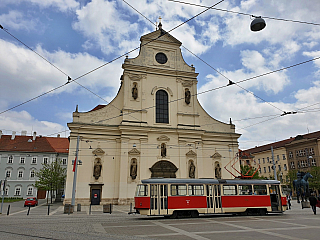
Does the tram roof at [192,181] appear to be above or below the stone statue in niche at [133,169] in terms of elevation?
below

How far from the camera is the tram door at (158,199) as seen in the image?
594 inches

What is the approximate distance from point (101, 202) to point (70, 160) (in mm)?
5342

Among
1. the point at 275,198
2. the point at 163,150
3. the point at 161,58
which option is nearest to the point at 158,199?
the point at 275,198

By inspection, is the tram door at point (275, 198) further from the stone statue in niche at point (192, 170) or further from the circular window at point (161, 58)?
the circular window at point (161, 58)

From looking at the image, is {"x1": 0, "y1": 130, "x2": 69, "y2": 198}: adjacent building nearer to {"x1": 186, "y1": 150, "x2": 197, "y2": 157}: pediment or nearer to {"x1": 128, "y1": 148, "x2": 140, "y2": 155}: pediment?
{"x1": 128, "y1": 148, "x2": 140, "y2": 155}: pediment

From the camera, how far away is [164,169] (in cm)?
2886

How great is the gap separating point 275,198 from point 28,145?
46.6 m

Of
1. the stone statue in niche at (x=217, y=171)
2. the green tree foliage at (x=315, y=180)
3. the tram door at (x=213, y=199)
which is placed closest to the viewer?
the tram door at (x=213, y=199)

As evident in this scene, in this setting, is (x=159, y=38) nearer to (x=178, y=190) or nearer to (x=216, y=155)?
(x=216, y=155)

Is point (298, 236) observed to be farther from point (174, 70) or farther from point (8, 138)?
point (8, 138)

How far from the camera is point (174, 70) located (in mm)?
32125

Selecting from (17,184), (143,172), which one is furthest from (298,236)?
(17,184)

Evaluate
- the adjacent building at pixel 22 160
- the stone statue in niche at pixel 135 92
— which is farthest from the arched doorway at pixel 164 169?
the adjacent building at pixel 22 160

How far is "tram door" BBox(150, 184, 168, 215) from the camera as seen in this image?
594 inches
